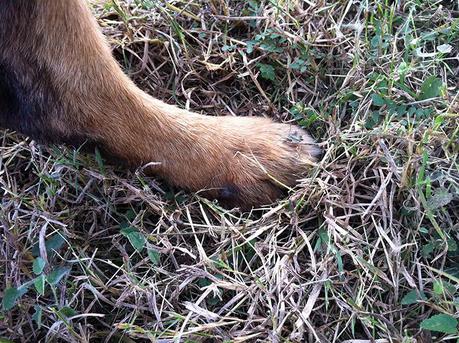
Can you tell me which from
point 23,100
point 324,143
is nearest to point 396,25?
point 324,143

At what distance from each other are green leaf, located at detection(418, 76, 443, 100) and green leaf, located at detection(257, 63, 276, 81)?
0.55m

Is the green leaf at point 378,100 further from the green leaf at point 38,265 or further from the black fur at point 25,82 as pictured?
the green leaf at point 38,265

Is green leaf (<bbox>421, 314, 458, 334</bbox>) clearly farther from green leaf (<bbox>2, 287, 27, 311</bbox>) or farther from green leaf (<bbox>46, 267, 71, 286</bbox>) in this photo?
green leaf (<bbox>2, 287, 27, 311</bbox>)

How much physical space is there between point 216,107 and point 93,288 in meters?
0.87

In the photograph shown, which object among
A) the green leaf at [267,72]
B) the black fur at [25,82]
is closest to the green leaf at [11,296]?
the black fur at [25,82]

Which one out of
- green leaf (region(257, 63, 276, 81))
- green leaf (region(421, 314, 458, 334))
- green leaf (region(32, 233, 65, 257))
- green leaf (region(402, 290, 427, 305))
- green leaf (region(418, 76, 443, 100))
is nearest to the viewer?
green leaf (region(421, 314, 458, 334))

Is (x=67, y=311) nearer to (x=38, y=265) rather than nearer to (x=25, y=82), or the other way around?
(x=38, y=265)

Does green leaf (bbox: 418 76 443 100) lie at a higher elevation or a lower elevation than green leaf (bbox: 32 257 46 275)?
higher

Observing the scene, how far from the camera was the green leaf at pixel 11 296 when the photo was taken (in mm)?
1980

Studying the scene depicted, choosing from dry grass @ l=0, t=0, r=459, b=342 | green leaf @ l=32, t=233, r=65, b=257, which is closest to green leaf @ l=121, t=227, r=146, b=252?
dry grass @ l=0, t=0, r=459, b=342

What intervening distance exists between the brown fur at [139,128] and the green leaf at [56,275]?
Answer: 0.43 meters

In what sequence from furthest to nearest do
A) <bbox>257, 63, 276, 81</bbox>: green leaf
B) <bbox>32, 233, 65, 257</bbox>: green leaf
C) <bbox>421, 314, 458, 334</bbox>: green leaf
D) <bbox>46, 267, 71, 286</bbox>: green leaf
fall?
<bbox>257, 63, 276, 81</bbox>: green leaf < <bbox>32, 233, 65, 257</bbox>: green leaf < <bbox>46, 267, 71, 286</bbox>: green leaf < <bbox>421, 314, 458, 334</bbox>: green leaf

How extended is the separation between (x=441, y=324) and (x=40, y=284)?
118cm

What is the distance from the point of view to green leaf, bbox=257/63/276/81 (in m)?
2.42
